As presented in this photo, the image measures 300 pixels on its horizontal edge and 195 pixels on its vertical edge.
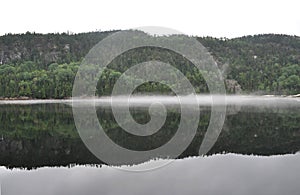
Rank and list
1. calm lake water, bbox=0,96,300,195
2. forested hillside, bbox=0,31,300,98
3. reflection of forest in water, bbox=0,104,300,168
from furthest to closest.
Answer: forested hillside, bbox=0,31,300,98 < reflection of forest in water, bbox=0,104,300,168 < calm lake water, bbox=0,96,300,195

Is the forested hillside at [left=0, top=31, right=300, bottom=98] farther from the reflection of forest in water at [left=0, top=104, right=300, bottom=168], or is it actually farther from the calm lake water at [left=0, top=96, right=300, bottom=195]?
the calm lake water at [left=0, top=96, right=300, bottom=195]

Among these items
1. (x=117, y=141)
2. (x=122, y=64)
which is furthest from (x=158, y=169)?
(x=122, y=64)

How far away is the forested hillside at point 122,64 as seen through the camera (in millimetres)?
86312

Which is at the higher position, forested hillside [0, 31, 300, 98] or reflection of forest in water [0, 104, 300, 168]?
forested hillside [0, 31, 300, 98]

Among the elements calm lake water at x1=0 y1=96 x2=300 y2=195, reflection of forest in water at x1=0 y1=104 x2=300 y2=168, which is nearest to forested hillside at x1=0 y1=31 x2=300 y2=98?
reflection of forest in water at x1=0 y1=104 x2=300 y2=168

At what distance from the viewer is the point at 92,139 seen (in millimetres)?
19812

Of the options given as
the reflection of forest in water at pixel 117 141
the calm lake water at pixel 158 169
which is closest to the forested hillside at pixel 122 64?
the reflection of forest in water at pixel 117 141

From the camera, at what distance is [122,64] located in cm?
10838

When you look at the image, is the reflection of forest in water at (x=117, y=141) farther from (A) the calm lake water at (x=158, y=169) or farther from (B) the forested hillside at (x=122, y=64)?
(B) the forested hillside at (x=122, y=64)

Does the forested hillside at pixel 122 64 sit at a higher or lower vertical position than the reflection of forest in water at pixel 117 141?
higher

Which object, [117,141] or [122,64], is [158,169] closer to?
[117,141]

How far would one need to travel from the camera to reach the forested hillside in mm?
86312

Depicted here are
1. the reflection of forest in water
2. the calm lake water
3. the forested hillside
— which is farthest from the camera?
the forested hillside

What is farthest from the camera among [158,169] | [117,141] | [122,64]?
[122,64]
